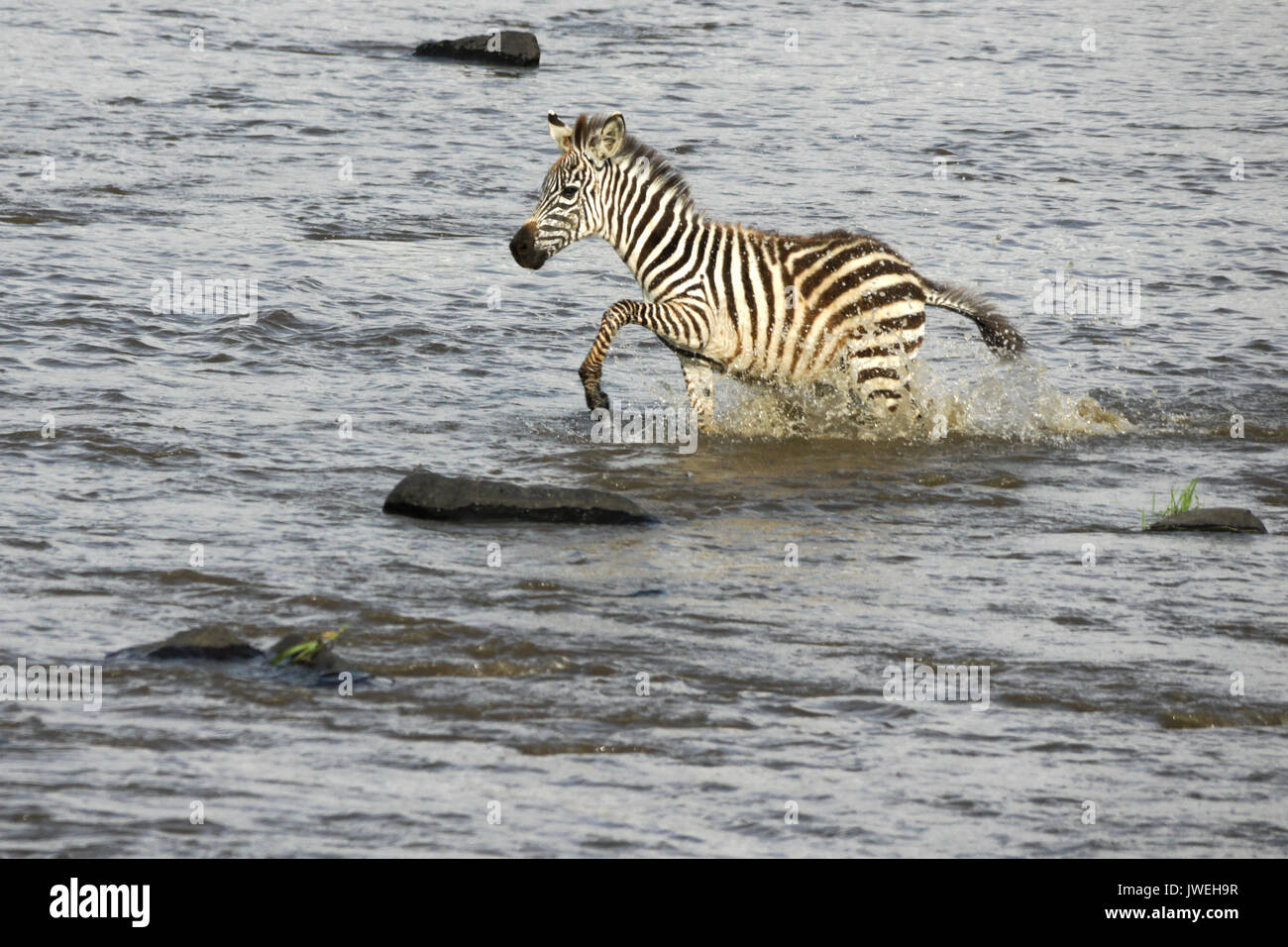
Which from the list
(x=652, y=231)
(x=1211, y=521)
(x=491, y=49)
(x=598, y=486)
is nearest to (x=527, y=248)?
(x=652, y=231)

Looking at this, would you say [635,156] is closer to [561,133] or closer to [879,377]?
[561,133]

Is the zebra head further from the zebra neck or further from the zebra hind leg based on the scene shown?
the zebra hind leg

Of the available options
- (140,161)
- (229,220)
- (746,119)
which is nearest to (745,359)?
(229,220)

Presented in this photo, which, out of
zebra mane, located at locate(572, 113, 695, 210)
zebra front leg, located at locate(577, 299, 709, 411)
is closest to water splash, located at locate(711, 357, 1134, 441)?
zebra front leg, located at locate(577, 299, 709, 411)

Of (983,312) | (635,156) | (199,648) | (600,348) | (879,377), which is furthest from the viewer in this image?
(983,312)

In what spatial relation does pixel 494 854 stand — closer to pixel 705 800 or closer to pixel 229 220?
pixel 705 800

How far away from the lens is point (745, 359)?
35.4ft

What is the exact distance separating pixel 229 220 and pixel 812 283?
695 cm

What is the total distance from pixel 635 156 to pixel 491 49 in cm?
1335

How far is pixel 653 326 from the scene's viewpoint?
34.8 ft

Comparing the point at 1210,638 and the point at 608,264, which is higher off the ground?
the point at 608,264

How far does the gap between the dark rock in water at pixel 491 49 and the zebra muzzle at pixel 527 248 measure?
1344cm

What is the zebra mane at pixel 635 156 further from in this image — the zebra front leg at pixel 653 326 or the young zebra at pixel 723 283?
the zebra front leg at pixel 653 326

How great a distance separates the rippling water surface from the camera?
6133mm
